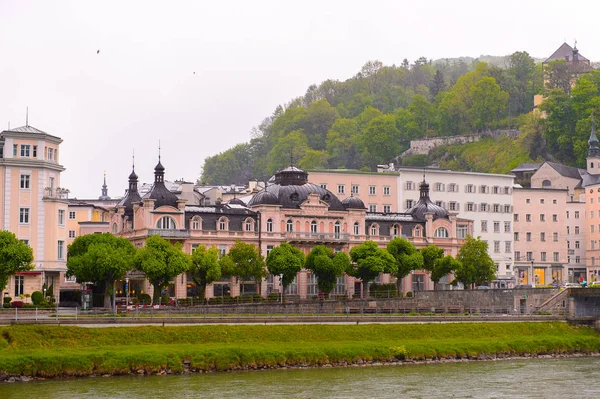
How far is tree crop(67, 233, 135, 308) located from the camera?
9981 centimetres

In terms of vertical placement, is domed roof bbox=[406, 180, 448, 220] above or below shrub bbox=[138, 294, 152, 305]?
above

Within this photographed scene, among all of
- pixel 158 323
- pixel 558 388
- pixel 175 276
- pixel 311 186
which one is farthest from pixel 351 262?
pixel 558 388

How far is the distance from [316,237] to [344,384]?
198 ft

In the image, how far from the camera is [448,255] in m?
130

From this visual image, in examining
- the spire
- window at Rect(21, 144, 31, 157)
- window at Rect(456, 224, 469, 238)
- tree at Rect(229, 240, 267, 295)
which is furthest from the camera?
the spire

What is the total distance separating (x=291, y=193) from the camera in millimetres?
130625

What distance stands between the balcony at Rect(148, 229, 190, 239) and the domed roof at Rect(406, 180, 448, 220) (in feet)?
109

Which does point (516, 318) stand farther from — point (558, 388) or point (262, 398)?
point (262, 398)

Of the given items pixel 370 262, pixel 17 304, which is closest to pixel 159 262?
pixel 17 304

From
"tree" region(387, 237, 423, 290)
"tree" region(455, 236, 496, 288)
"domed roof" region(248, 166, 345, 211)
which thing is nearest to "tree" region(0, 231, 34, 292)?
"domed roof" region(248, 166, 345, 211)

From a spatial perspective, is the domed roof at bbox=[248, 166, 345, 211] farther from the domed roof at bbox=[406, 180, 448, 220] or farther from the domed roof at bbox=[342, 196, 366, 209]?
the domed roof at bbox=[406, 180, 448, 220]

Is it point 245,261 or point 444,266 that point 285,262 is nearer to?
point 245,261

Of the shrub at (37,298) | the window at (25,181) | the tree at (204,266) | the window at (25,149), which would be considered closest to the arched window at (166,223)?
the tree at (204,266)

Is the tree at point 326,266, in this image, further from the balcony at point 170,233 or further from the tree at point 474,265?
the tree at point 474,265
